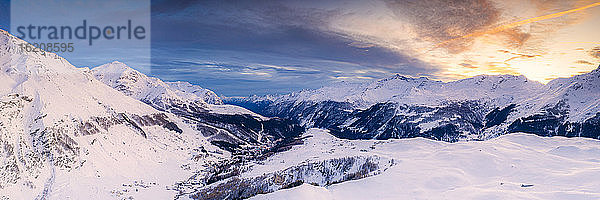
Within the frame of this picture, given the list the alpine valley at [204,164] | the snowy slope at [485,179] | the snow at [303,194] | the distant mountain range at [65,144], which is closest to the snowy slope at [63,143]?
the distant mountain range at [65,144]

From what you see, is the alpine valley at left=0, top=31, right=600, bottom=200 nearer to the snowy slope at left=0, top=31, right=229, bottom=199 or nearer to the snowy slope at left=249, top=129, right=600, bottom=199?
the snowy slope at left=249, top=129, right=600, bottom=199

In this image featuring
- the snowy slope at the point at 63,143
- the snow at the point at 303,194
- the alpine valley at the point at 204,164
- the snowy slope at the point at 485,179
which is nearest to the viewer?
the snowy slope at the point at 485,179

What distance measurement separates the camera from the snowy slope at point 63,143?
367 feet

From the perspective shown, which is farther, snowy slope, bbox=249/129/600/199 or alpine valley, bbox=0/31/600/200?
alpine valley, bbox=0/31/600/200

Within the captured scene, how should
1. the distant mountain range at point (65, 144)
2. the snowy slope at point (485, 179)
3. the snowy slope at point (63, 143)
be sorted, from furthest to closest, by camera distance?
the distant mountain range at point (65, 144) → the snowy slope at point (63, 143) → the snowy slope at point (485, 179)

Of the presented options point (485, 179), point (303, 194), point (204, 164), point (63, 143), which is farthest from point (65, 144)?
point (485, 179)

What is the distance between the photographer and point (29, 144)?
123m

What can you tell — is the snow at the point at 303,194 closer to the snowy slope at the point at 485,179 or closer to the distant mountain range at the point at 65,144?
the snowy slope at the point at 485,179

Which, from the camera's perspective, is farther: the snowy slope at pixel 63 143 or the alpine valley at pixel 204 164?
the snowy slope at pixel 63 143

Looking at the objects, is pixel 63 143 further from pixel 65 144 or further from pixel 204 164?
pixel 204 164

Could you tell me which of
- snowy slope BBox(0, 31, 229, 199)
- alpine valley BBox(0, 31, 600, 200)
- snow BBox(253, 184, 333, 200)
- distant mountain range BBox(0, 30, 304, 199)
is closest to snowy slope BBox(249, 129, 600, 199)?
snow BBox(253, 184, 333, 200)

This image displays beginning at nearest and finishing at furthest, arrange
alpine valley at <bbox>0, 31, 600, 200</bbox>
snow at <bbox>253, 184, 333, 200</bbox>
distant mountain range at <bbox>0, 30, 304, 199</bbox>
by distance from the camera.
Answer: snow at <bbox>253, 184, 333, 200</bbox>, alpine valley at <bbox>0, 31, 600, 200</bbox>, distant mountain range at <bbox>0, 30, 304, 199</bbox>

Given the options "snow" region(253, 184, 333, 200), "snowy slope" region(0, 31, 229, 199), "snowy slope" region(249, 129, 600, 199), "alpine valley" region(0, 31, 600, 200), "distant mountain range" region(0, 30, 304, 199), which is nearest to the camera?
"snowy slope" region(249, 129, 600, 199)

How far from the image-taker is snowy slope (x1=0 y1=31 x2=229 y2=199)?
4405 inches
